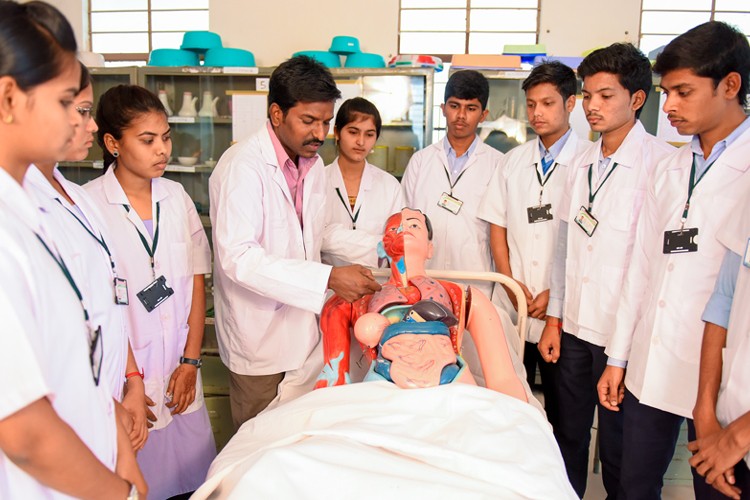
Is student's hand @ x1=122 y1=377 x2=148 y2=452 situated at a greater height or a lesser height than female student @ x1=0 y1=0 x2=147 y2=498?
lesser

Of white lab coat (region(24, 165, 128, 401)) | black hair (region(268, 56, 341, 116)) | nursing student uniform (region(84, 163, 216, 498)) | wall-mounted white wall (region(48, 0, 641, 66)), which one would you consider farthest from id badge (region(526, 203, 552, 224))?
wall-mounted white wall (region(48, 0, 641, 66))

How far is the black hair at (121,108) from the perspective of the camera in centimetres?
190

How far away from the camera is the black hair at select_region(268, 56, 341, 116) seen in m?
2.00

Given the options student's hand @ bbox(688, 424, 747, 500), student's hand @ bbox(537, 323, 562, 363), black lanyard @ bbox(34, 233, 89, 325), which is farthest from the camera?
student's hand @ bbox(537, 323, 562, 363)

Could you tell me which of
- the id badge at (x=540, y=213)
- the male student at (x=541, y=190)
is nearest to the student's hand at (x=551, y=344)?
the male student at (x=541, y=190)

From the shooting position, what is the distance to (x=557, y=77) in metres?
2.54

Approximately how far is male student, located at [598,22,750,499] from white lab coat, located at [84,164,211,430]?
1535 millimetres

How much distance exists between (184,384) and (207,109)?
3086mm

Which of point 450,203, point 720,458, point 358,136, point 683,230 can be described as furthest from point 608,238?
point 358,136

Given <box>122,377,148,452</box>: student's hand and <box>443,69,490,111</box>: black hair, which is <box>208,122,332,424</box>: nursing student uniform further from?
<box>443,69,490,111</box>: black hair

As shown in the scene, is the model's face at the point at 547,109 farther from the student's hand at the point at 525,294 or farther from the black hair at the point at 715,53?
the black hair at the point at 715,53

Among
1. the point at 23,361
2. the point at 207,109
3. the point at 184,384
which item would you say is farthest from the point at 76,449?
the point at 207,109

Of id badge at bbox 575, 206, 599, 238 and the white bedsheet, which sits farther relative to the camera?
id badge at bbox 575, 206, 599, 238

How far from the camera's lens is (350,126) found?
282 cm
